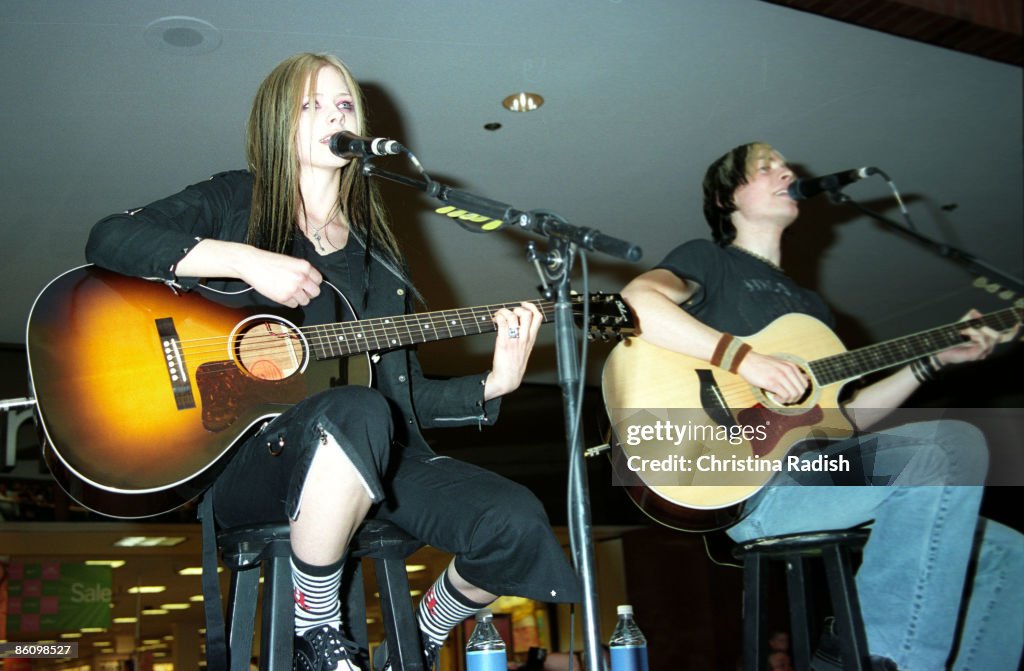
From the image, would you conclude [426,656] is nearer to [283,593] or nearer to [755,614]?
[283,593]

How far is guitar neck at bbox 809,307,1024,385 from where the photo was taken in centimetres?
228

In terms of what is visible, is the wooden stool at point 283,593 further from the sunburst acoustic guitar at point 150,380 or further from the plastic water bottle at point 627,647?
the plastic water bottle at point 627,647

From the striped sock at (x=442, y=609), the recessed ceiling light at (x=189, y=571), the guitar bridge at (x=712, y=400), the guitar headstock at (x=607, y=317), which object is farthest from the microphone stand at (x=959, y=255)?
the recessed ceiling light at (x=189, y=571)

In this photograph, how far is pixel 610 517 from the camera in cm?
528

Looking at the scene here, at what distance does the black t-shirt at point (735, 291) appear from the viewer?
2318mm

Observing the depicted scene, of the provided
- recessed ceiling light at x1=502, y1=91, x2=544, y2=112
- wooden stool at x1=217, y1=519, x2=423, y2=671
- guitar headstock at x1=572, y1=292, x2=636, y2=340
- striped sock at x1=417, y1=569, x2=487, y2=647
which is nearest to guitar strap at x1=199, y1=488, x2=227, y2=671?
wooden stool at x1=217, y1=519, x2=423, y2=671

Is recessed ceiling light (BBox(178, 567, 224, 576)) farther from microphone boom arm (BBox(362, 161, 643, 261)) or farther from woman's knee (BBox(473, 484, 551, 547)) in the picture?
microphone boom arm (BBox(362, 161, 643, 261))

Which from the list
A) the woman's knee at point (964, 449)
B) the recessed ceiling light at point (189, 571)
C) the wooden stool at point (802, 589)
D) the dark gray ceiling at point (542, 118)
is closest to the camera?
the wooden stool at point (802, 589)

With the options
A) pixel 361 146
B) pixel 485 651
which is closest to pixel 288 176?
pixel 361 146

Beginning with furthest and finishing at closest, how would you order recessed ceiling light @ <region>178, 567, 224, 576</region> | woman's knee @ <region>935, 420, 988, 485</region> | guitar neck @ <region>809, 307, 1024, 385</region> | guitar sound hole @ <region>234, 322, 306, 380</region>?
1. recessed ceiling light @ <region>178, 567, 224, 576</region>
2. guitar neck @ <region>809, 307, 1024, 385</region>
3. woman's knee @ <region>935, 420, 988, 485</region>
4. guitar sound hole @ <region>234, 322, 306, 380</region>

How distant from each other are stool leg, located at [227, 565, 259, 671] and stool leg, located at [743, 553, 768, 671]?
1.04 metres

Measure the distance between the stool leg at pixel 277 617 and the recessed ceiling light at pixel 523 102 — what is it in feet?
5.89

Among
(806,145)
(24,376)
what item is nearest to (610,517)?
(806,145)

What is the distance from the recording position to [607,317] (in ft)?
6.25
